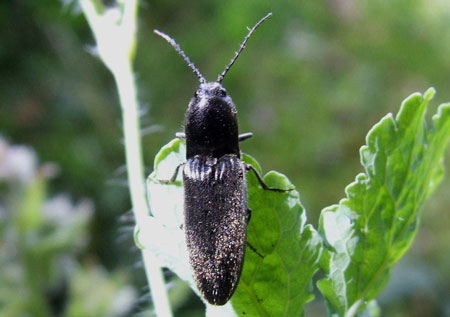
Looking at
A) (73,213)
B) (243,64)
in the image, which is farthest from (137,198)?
(243,64)

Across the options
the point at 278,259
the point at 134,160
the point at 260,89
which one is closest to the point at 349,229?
the point at 278,259

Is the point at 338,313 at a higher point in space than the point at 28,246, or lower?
lower

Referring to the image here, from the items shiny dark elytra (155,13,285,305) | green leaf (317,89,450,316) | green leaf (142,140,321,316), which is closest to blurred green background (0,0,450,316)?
shiny dark elytra (155,13,285,305)

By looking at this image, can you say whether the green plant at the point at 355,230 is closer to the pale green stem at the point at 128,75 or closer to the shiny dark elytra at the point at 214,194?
the shiny dark elytra at the point at 214,194

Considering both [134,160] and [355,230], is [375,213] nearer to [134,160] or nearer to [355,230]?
[355,230]

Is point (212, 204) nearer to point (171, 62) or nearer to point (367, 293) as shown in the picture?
point (367, 293)

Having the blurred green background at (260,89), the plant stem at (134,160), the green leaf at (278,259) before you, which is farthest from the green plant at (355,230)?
the blurred green background at (260,89)
